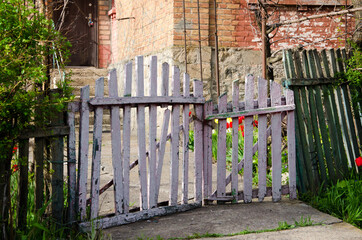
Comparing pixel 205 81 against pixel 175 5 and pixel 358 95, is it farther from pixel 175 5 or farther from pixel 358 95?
pixel 358 95

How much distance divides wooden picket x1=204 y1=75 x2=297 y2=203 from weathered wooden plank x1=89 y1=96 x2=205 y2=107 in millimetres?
223

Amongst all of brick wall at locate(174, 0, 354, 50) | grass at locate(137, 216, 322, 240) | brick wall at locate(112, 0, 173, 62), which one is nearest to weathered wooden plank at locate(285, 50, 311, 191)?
grass at locate(137, 216, 322, 240)

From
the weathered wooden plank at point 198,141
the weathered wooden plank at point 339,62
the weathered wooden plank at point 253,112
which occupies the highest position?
the weathered wooden plank at point 339,62

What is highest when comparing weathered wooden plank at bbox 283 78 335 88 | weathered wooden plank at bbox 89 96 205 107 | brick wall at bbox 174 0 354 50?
brick wall at bbox 174 0 354 50

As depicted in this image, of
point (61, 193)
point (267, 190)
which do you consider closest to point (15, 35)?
point (61, 193)

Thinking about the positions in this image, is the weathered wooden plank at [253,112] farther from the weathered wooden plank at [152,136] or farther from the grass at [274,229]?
the grass at [274,229]

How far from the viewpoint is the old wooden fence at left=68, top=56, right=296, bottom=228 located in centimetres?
385

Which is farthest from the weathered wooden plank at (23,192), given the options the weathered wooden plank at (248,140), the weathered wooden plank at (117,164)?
the weathered wooden plank at (248,140)

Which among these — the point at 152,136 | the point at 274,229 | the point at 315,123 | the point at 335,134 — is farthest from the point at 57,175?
the point at 335,134

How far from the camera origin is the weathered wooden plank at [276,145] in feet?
15.4

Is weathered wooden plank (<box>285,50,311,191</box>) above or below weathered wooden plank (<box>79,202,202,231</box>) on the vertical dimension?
above

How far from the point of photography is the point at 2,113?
3.10 m

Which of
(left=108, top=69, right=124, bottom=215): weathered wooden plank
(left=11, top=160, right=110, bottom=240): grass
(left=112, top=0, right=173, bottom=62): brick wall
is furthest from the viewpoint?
(left=112, top=0, right=173, bottom=62): brick wall

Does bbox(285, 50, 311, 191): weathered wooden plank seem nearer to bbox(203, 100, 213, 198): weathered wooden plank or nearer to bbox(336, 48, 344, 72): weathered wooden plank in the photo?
bbox(336, 48, 344, 72): weathered wooden plank
